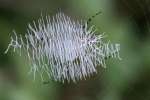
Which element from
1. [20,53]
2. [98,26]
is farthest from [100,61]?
[20,53]

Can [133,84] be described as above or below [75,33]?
below

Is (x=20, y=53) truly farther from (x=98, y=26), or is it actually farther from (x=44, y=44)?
(x=98, y=26)
